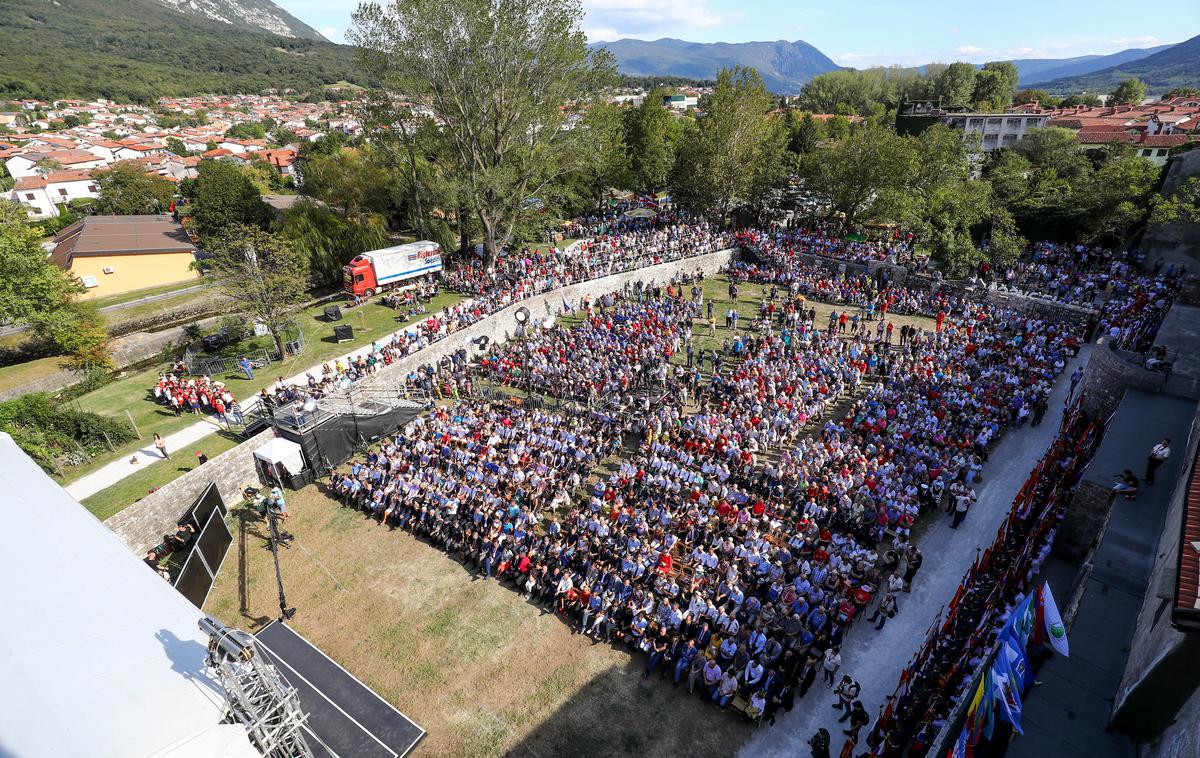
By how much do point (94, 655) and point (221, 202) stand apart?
4021cm

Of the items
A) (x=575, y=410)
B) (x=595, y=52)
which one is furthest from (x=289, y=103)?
(x=575, y=410)

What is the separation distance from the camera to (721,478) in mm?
16609

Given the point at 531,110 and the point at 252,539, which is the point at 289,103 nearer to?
the point at 531,110

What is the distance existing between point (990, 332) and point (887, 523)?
16.8 m

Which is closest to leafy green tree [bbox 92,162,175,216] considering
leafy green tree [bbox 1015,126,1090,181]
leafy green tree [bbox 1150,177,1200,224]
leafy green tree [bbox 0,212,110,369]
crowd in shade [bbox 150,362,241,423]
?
leafy green tree [bbox 0,212,110,369]

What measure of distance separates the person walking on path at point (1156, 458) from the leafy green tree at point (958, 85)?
102 m


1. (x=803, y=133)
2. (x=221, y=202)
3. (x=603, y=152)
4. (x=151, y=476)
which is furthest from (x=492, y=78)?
(x=803, y=133)

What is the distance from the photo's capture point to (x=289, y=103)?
617 feet

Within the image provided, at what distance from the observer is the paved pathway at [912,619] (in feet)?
35.7

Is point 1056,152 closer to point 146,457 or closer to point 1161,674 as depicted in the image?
point 1161,674

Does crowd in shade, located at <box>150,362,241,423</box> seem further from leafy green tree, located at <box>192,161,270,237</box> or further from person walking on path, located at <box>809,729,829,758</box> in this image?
person walking on path, located at <box>809,729,829,758</box>

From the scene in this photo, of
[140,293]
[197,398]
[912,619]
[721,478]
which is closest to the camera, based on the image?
[912,619]

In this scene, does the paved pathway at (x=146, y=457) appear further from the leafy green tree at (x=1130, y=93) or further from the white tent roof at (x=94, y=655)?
the leafy green tree at (x=1130, y=93)

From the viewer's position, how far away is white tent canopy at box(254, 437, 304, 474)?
62.4 ft
